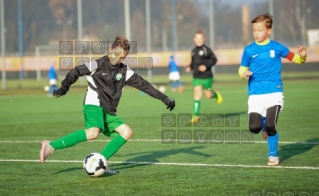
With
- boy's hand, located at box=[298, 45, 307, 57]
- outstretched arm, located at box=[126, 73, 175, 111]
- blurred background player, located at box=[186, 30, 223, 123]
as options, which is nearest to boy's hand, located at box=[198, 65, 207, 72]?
blurred background player, located at box=[186, 30, 223, 123]

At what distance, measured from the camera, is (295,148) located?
1022cm

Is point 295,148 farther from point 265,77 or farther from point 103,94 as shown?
point 103,94

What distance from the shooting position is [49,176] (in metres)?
7.86

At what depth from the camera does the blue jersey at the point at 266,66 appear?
8438mm

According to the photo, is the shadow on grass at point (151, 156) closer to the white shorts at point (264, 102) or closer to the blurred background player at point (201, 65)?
the white shorts at point (264, 102)

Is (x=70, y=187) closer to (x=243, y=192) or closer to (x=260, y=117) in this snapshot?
(x=243, y=192)

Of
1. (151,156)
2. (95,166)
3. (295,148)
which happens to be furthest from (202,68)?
(95,166)

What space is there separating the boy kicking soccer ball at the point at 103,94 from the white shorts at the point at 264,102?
1.27 metres

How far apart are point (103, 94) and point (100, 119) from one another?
0.36 meters

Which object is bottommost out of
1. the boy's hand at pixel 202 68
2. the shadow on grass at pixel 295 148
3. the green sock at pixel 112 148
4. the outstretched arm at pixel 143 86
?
the shadow on grass at pixel 295 148

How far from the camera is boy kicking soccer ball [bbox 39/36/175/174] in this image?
7.81 m

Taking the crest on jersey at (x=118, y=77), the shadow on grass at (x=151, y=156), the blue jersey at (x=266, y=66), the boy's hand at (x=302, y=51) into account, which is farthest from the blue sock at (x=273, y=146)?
the crest on jersey at (x=118, y=77)

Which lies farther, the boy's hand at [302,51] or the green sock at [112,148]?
the boy's hand at [302,51]

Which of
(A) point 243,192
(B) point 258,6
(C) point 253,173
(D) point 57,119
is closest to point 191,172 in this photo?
(C) point 253,173
